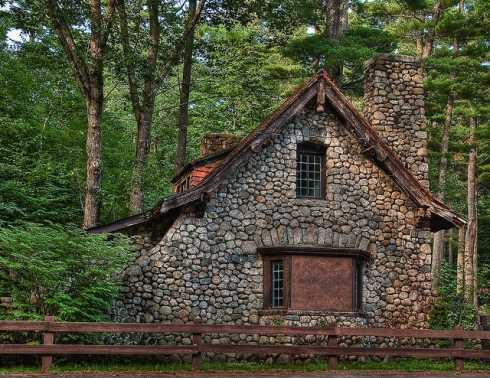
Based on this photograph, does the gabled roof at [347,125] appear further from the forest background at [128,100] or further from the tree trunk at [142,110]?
the tree trunk at [142,110]

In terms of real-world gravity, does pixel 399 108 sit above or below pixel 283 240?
above

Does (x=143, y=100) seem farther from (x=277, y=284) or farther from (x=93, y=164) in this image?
(x=277, y=284)

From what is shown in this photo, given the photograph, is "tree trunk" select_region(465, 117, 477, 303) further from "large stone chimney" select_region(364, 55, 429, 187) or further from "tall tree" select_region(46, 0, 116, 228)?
"tall tree" select_region(46, 0, 116, 228)

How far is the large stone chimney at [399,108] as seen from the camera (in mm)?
21094

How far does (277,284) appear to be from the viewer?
18.6m

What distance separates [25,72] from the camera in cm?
2664

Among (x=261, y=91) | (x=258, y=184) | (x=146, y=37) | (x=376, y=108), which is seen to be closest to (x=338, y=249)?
(x=258, y=184)

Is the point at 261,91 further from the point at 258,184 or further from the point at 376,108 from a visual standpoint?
the point at 258,184

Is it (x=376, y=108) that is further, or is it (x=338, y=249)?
(x=376, y=108)

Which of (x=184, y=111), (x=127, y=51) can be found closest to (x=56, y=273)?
(x=127, y=51)

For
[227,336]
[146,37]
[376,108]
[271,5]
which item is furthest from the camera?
[271,5]

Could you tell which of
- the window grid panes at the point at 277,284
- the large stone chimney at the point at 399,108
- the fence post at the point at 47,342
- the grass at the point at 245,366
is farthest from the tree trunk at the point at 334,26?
the fence post at the point at 47,342

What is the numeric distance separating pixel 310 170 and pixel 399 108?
13.2ft

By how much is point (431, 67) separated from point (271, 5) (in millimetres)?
8335
